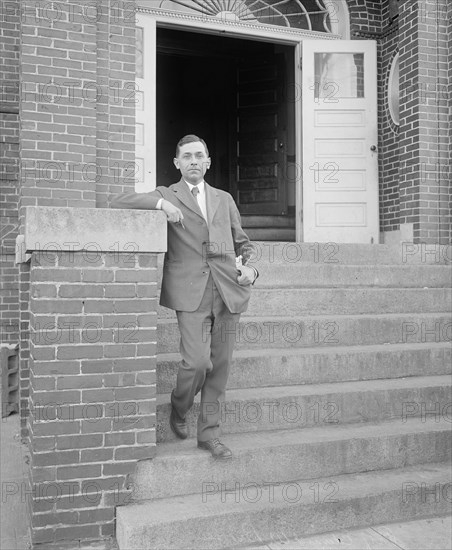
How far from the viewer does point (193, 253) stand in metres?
3.67

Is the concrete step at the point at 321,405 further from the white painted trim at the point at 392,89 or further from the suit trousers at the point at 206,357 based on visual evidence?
the white painted trim at the point at 392,89

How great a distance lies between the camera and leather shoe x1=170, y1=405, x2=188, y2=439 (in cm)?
387

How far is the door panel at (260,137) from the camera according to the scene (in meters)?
9.78

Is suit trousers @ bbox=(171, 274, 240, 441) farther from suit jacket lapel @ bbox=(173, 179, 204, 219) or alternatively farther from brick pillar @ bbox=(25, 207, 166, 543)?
suit jacket lapel @ bbox=(173, 179, 204, 219)

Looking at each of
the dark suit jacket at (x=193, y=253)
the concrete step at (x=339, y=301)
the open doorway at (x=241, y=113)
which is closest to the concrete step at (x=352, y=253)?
the concrete step at (x=339, y=301)

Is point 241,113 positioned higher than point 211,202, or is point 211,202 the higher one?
point 241,113

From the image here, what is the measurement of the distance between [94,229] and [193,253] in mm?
606

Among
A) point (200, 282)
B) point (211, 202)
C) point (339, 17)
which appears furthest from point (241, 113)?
point (200, 282)

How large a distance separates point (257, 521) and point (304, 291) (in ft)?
7.96

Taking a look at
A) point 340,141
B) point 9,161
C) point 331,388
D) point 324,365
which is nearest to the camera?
point 331,388

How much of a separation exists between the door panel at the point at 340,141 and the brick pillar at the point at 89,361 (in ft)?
15.6

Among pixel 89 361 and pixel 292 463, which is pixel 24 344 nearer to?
pixel 89 361

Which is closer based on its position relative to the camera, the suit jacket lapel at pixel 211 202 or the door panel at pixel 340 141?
the suit jacket lapel at pixel 211 202

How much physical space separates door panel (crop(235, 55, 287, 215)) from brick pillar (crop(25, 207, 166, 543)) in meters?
6.51
